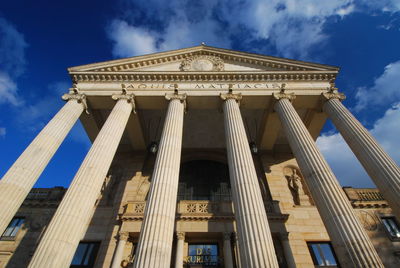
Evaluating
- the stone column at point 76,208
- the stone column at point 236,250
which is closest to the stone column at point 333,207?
the stone column at point 236,250

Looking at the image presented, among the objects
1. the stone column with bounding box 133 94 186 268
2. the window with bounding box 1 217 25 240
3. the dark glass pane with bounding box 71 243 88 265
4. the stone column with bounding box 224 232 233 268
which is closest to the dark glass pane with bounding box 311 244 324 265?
the stone column with bounding box 224 232 233 268

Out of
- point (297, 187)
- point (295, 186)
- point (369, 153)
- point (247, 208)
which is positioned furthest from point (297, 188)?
point (247, 208)

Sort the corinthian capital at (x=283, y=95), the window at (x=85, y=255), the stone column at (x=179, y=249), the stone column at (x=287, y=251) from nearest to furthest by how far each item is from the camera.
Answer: the stone column at (x=179, y=249)
the stone column at (x=287, y=251)
the window at (x=85, y=255)
the corinthian capital at (x=283, y=95)

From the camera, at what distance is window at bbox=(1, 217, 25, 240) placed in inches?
614

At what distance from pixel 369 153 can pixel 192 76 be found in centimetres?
1260

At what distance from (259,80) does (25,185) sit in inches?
645

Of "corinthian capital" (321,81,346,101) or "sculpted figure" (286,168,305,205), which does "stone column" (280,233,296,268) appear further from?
"corinthian capital" (321,81,346,101)

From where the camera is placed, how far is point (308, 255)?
45.5 feet

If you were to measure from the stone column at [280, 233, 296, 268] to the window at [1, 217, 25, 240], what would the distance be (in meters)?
18.7

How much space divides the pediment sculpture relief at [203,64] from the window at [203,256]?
42.8 ft

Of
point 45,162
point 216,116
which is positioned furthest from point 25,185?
point 216,116

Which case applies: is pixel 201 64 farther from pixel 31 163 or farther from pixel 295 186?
pixel 31 163

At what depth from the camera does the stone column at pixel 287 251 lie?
43.4 ft

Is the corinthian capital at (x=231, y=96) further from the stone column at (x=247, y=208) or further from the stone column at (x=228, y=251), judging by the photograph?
the stone column at (x=228, y=251)
